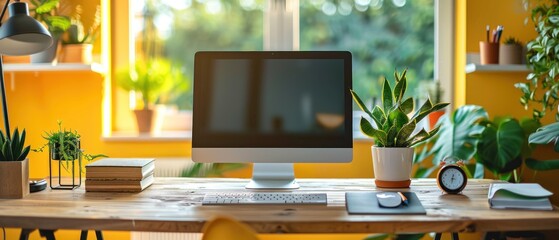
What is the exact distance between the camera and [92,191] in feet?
7.00

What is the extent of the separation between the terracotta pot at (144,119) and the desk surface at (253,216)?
1.11 meters

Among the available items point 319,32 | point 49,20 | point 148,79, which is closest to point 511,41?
point 319,32

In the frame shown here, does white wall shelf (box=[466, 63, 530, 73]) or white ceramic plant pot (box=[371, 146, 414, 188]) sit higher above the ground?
white wall shelf (box=[466, 63, 530, 73])

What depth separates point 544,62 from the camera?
2771 mm

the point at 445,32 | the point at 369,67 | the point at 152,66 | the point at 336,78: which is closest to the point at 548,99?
the point at 445,32

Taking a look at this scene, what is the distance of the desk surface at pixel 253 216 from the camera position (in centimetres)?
168

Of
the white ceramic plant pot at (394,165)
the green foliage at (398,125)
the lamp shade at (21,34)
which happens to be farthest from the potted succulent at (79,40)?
the white ceramic plant pot at (394,165)

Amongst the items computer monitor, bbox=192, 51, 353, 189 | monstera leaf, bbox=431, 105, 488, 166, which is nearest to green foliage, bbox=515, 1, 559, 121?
monstera leaf, bbox=431, 105, 488, 166

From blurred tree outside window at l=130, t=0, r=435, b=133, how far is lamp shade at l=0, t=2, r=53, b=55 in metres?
1.09

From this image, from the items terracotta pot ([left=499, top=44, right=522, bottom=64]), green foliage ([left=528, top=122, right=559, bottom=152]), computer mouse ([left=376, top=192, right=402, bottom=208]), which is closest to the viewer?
computer mouse ([left=376, top=192, right=402, bottom=208])

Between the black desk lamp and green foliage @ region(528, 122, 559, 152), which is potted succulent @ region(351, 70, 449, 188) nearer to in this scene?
green foliage @ region(528, 122, 559, 152)

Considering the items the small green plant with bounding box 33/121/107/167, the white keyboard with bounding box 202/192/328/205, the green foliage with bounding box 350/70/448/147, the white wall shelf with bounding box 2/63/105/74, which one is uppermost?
the white wall shelf with bounding box 2/63/105/74

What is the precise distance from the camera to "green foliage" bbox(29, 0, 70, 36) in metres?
2.83

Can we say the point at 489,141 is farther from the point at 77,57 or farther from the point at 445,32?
the point at 77,57
